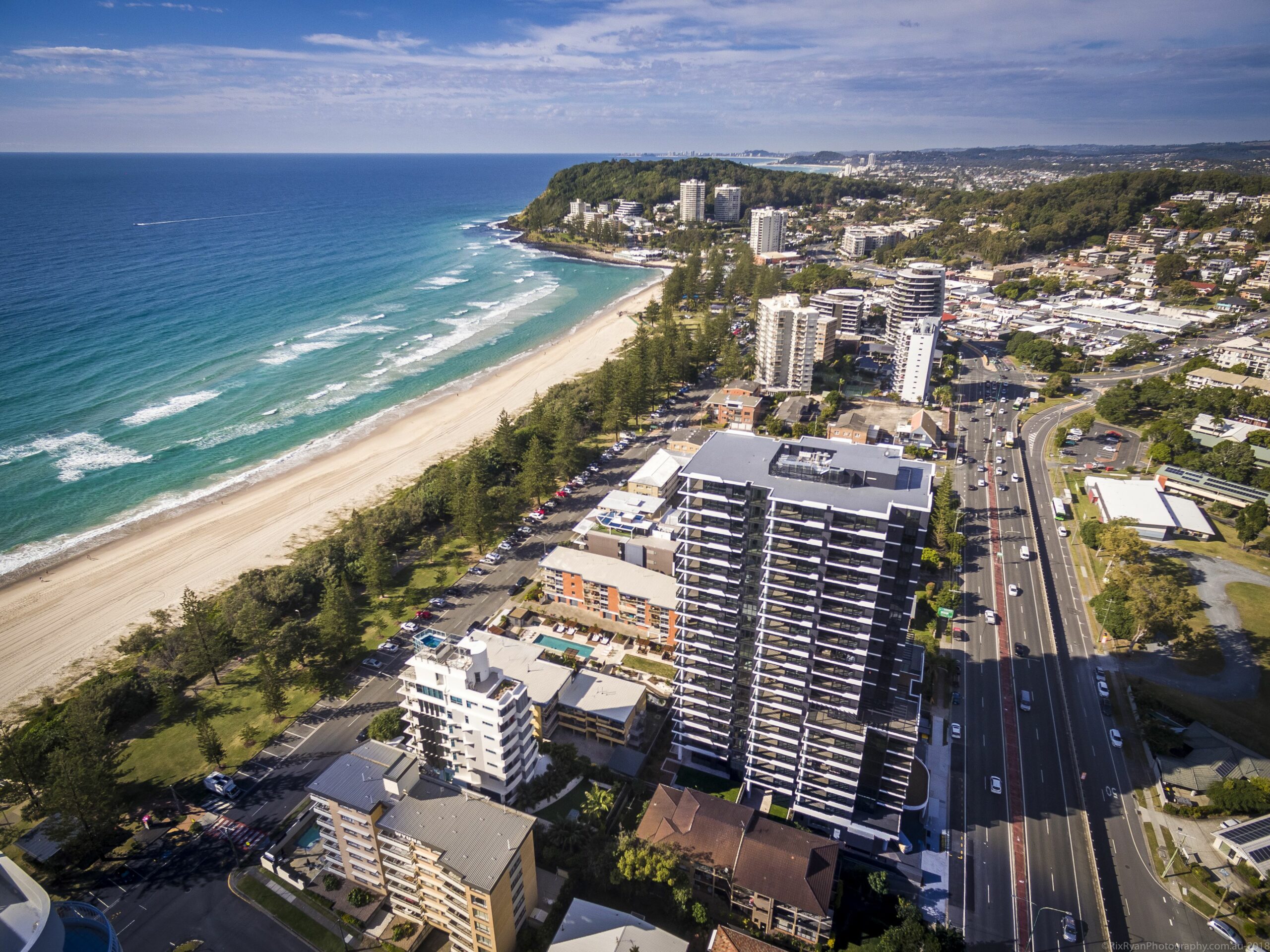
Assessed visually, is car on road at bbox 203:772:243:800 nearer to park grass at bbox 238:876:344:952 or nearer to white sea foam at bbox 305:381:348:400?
park grass at bbox 238:876:344:952

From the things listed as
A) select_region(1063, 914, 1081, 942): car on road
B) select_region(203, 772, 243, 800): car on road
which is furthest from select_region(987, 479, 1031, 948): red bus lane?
select_region(203, 772, 243, 800): car on road

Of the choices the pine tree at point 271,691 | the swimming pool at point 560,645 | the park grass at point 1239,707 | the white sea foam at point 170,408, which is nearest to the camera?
the park grass at point 1239,707

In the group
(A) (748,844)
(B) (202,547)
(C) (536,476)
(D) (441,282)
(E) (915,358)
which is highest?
(D) (441,282)

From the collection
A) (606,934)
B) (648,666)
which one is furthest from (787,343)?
(606,934)

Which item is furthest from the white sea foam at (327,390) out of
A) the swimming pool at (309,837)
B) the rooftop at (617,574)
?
the swimming pool at (309,837)

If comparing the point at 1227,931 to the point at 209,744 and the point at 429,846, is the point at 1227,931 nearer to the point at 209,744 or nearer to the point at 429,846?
the point at 429,846

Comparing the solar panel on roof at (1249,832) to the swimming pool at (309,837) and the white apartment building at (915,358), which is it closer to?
the swimming pool at (309,837)
